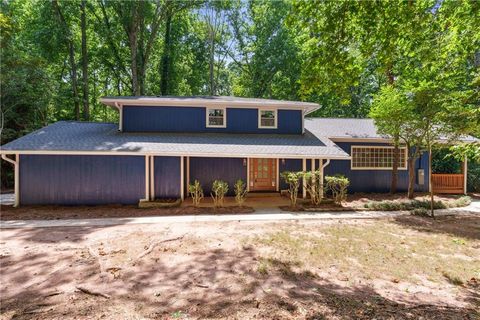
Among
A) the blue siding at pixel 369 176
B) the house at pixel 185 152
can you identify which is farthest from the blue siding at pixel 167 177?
the blue siding at pixel 369 176

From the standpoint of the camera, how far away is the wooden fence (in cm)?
→ 1355

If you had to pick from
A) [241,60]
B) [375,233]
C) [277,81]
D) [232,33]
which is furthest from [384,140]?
[232,33]

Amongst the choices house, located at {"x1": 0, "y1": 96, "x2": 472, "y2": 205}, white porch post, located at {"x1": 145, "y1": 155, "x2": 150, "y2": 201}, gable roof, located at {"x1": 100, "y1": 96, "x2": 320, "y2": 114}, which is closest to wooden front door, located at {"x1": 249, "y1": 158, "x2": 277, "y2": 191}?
house, located at {"x1": 0, "y1": 96, "x2": 472, "y2": 205}

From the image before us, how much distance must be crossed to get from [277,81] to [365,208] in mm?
17960

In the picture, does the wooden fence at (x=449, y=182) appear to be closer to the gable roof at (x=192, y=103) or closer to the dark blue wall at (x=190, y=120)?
the gable roof at (x=192, y=103)

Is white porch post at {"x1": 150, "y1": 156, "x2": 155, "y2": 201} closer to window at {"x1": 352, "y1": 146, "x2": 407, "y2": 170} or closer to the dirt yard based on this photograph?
the dirt yard

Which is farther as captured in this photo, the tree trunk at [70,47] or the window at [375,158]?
the tree trunk at [70,47]

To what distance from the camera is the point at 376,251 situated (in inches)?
221

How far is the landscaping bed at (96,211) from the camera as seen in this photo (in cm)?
836

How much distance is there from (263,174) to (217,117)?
374cm

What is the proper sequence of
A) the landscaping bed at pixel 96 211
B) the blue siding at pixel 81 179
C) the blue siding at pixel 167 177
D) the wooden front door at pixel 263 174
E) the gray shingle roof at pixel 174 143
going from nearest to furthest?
1. the landscaping bed at pixel 96 211
2. the blue siding at pixel 81 179
3. the gray shingle roof at pixel 174 143
4. the blue siding at pixel 167 177
5. the wooden front door at pixel 263 174

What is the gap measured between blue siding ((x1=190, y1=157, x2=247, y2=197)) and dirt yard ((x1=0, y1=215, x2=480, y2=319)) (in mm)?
5126

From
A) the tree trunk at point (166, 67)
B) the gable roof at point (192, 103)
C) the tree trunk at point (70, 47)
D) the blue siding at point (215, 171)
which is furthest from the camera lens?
the tree trunk at point (166, 67)

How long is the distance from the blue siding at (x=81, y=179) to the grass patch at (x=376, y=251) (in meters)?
6.00
